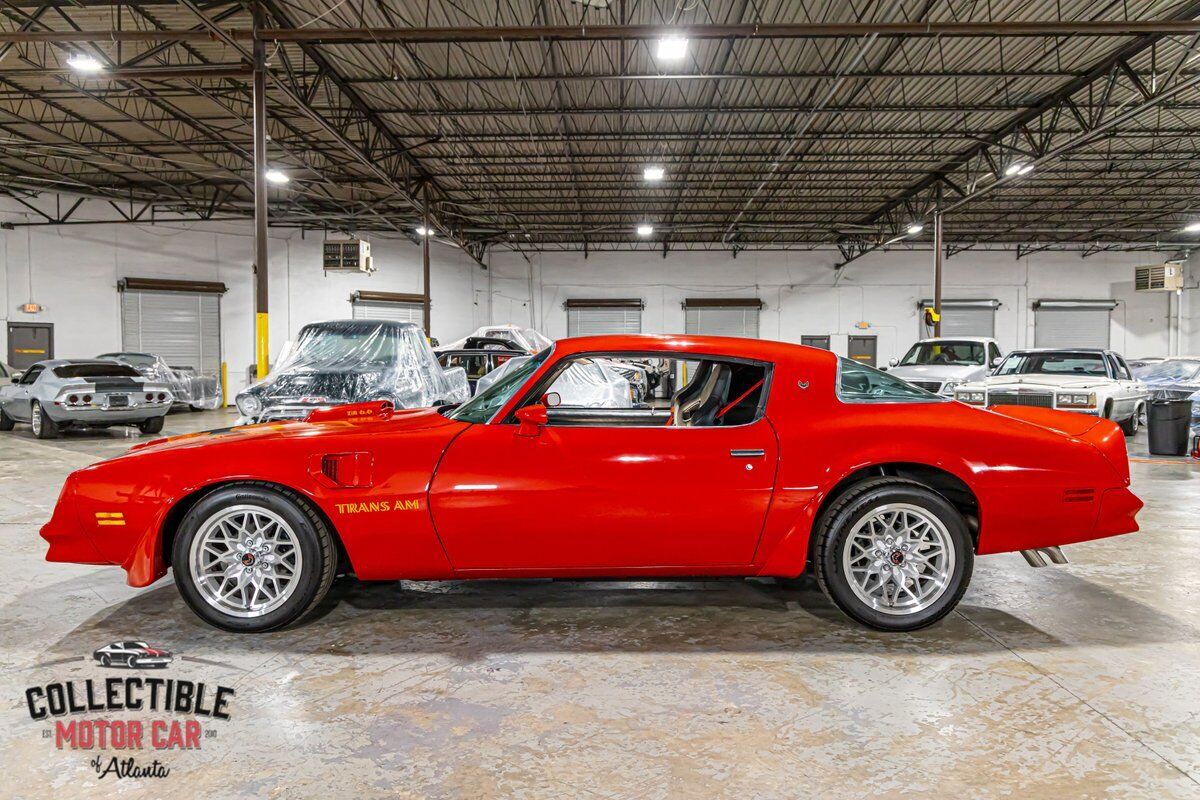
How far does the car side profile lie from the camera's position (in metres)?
10.5

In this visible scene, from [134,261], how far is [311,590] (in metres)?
21.7

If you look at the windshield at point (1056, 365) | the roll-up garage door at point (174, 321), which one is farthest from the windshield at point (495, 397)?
the roll-up garage door at point (174, 321)

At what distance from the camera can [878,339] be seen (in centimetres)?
2552

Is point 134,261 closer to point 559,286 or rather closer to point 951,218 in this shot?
point 559,286

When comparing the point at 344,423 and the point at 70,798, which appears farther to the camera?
the point at 344,423

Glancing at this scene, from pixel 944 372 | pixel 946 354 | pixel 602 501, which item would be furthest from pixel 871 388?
pixel 946 354

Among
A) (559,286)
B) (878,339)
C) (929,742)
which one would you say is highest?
(559,286)

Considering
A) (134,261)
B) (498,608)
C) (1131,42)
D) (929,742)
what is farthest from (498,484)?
(134,261)

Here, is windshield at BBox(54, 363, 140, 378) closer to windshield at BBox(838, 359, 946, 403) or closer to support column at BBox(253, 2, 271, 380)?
support column at BBox(253, 2, 271, 380)

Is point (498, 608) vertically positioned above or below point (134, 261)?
below

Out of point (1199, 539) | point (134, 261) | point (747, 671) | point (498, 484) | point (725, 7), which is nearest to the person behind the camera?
point (747, 671)

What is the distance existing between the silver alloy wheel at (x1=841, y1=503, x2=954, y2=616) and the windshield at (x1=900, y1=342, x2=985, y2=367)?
997cm

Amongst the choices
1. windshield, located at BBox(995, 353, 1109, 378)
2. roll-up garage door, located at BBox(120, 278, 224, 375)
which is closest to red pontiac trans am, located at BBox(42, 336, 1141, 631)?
windshield, located at BBox(995, 353, 1109, 378)

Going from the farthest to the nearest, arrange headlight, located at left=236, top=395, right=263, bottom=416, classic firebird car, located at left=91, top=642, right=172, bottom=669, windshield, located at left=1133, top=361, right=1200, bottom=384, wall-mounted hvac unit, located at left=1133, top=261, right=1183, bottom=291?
wall-mounted hvac unit, located at left=1133, top=261, right=1183, bottom=291 < windshield, located at left=1133, top=361, right=1200, bottom=384 < headlight, located at left=236, top=395, right=263, bottom=416 < classic firebird car, located at left=91, top=642, right=172, bottom=669
